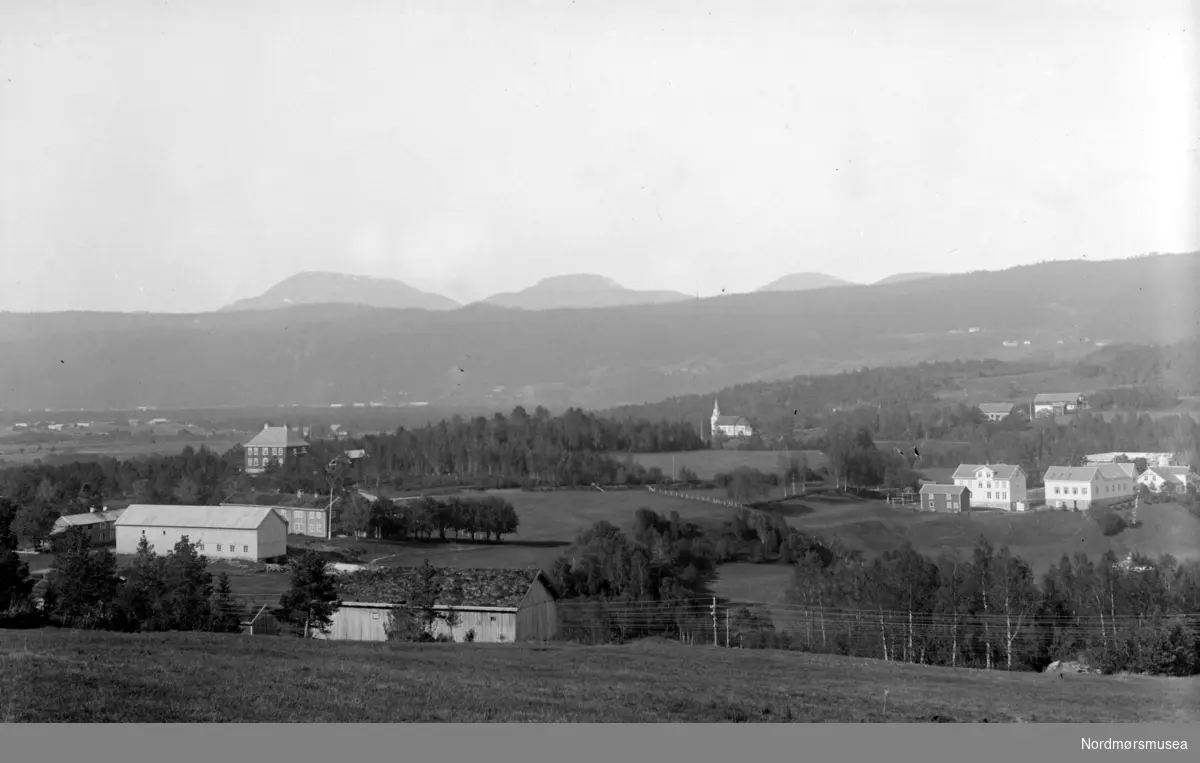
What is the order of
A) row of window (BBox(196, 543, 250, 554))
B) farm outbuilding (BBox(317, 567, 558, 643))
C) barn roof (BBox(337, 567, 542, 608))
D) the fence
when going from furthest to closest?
the fence → row of window (BBox(196, 543, 250, 554)) → barn roof (BBox(337, 567, 542, 608)) → farm outbuilding (BBox(317, 567, 558, 643))

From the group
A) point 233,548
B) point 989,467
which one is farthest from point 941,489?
point 233,548

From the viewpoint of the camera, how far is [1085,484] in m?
20.3

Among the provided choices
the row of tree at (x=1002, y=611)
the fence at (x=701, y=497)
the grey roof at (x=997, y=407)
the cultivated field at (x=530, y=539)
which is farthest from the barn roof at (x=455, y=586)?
the grey roof at (x=997, y=407)

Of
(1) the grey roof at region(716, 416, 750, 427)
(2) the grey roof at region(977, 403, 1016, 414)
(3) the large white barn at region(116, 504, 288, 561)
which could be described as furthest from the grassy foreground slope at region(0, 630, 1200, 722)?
(2) the grey roof at region(977, 403, 1016, 414)

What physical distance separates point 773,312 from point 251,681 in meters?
14.3

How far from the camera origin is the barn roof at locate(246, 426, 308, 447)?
20.4 m

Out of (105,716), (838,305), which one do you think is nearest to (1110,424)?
(838,305)

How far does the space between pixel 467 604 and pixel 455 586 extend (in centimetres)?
47

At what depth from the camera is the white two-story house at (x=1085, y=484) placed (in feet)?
63.4

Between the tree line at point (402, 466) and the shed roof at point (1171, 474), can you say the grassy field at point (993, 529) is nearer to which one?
the shed roof at point (1171, 474)

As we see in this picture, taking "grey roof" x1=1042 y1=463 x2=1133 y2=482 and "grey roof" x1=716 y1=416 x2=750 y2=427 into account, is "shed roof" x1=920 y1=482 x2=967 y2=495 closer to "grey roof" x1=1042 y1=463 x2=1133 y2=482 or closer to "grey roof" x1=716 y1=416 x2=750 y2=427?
"grey roof" x1=1042 y1=463 x2=1133 y2=482

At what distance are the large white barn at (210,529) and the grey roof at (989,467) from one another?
1417cm

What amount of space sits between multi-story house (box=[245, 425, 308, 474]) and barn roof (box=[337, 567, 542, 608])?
5.21 metres

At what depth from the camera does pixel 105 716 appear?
9.12 m
